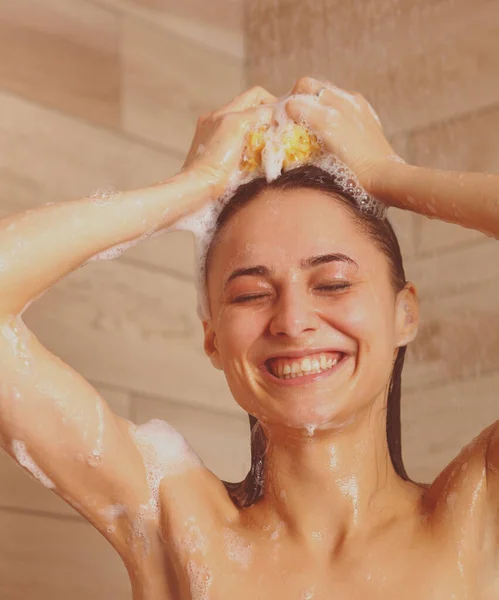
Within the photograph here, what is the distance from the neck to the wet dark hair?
0.19ft

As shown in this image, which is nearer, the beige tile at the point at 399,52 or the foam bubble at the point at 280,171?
the foam bubble at the point at 280,171

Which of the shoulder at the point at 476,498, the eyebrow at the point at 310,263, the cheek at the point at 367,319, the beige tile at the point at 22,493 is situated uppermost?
the eyebrow at the point at 310,263

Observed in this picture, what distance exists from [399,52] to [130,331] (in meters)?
0.75

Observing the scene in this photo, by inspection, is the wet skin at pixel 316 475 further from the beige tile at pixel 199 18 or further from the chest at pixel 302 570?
the beige tile at pixel 199 18

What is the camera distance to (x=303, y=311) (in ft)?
4.06

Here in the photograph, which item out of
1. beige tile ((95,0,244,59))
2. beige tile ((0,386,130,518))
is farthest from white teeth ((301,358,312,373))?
beige tile ((95,0,244,59))

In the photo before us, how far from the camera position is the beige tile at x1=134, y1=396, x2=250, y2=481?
213 centimetres

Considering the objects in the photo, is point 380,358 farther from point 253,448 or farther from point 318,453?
point 253,448

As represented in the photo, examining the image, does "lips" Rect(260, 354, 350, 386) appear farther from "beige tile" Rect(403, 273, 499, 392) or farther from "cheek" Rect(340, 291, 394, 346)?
"beige tile" Rect(403, 273, 499, 392)

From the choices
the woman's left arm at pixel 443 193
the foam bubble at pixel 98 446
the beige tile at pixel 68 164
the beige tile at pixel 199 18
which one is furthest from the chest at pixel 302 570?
Result: the beige tile at pixel 199 18

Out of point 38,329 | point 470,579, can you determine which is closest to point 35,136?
point 38,329

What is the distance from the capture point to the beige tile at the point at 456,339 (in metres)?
1.98

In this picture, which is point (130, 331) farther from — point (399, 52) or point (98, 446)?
point (98, 446)

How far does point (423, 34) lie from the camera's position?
83.0 inches
